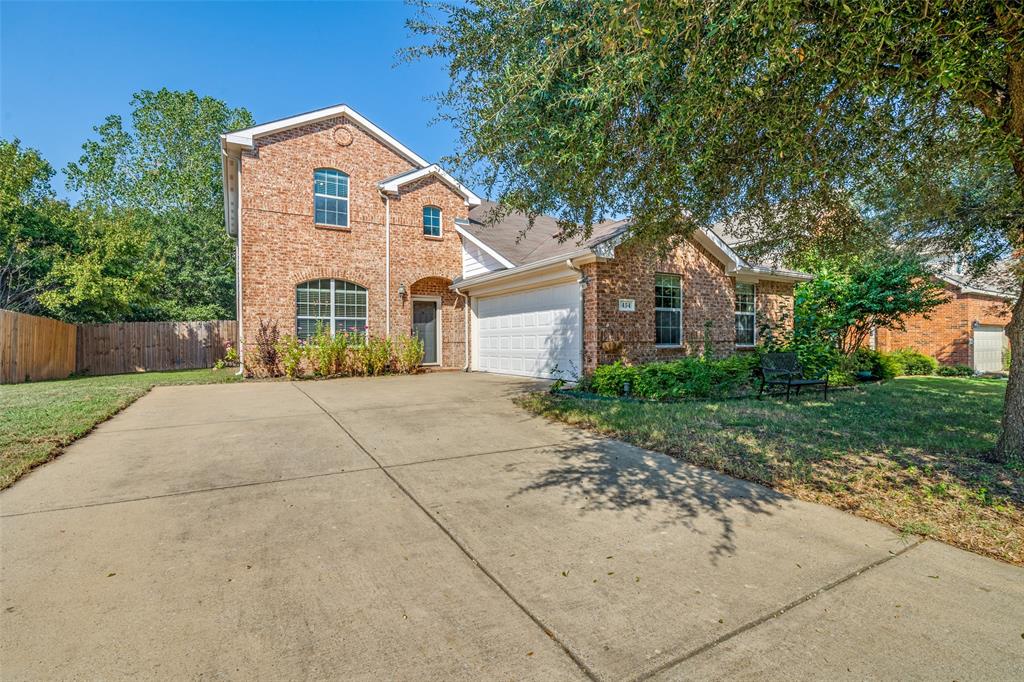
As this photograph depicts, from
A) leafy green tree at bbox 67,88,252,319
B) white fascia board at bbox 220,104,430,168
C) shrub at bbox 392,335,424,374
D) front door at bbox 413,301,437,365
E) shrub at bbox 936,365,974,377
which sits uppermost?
leafy green tree at bbox 67,88,252,319

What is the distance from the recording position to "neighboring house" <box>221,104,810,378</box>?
11070 millimetres

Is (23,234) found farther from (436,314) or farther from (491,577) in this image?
(491,577)

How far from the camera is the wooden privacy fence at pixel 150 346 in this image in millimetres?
16328

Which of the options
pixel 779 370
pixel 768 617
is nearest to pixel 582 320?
pixel 779 370

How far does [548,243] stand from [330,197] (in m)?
6.52

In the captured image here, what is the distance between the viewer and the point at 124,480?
445cm

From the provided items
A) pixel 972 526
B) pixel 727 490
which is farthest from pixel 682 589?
pixel 972 526

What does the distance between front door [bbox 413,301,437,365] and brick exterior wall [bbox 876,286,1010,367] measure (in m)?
16.6

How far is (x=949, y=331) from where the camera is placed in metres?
17.7

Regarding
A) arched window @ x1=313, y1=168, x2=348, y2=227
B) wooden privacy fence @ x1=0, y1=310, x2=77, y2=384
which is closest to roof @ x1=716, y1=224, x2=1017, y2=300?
arched window @ x1=313, y1=168, x2=348, y2=227

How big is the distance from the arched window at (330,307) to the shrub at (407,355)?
1185 mm

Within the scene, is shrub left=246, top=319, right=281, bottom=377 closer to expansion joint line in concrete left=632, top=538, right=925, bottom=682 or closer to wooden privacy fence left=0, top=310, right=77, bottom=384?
wooden privacy fence left=0, top=310, right=77, bottom=384

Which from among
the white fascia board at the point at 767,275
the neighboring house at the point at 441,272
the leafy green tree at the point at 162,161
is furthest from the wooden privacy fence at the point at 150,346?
the white fascia board at the point at 767,275

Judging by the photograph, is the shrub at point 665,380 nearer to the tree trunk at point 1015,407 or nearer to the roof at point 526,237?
the roof at point 526,237
